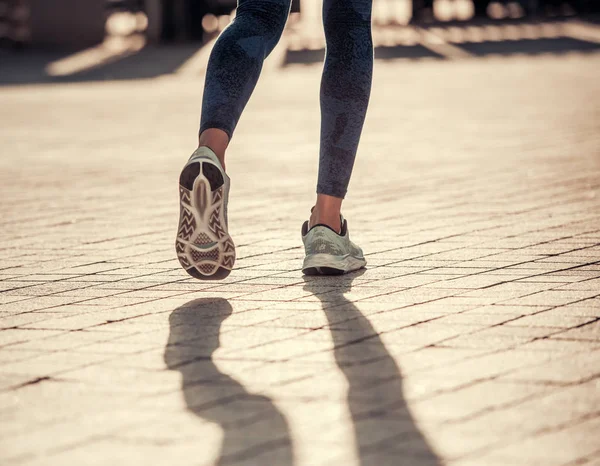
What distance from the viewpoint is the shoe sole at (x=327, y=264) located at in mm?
3875

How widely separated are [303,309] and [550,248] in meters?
1.17

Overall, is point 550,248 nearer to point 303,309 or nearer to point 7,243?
point 303,309

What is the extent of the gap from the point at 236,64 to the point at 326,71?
38 centimetres

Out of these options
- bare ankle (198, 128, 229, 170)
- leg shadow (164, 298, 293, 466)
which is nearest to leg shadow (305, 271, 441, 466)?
leg shadow (164, 298, 293, 466)

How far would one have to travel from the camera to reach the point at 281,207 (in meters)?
5.48

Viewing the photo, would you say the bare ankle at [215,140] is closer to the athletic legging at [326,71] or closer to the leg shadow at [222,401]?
the athletic legging at [326,71]

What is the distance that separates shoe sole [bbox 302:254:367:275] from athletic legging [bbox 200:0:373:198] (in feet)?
0.71

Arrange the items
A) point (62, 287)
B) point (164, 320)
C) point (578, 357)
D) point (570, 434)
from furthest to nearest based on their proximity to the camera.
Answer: point (62, 287), point (164, 320), point (578, 357), point (570, 434)

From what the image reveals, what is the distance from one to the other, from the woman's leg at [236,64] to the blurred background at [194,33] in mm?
14548

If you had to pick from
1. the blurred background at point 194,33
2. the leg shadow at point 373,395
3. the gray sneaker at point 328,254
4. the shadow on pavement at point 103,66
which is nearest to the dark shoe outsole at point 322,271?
the gray sneaker at point 328,254

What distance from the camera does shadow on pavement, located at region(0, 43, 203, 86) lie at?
1827 cm

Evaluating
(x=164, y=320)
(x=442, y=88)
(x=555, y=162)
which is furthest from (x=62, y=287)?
(x=442, y=88)

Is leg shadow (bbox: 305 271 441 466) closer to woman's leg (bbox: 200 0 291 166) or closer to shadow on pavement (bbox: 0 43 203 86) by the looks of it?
woman's leg (bbox: 200 0 291 166)

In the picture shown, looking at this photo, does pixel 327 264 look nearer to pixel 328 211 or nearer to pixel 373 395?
pixel 328 211
